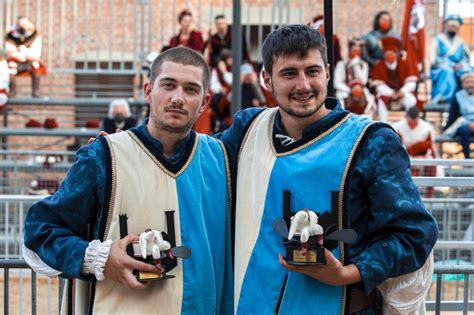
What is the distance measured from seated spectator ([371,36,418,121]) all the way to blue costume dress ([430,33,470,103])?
0.31m

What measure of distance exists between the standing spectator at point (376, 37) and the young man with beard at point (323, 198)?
32.1 ft

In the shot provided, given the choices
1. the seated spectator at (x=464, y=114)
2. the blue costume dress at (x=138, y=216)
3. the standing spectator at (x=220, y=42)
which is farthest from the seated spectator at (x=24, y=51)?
the blue costume dress at (x=138, y=216)

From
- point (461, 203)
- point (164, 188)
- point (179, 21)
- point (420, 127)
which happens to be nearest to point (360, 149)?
point (164, 188)

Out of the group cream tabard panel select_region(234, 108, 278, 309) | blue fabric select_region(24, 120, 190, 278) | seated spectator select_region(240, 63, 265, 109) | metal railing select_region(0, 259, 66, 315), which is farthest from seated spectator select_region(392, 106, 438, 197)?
blue fabric select_region(24, 120, 190, 278)

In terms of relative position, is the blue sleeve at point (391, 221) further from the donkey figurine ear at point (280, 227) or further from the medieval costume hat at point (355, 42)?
the medieval costume hat at point (355, 42)

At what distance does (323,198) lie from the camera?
3.40 metres

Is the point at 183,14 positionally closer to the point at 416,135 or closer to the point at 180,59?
the point at 416,135

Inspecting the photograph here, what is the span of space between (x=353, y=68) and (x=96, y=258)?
9847 millimetres

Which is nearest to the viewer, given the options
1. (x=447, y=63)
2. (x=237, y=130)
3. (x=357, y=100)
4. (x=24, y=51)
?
(x=237, y=130)

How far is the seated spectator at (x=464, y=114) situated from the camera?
40.5 feet

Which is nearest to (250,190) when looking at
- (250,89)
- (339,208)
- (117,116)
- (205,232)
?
(205,232)

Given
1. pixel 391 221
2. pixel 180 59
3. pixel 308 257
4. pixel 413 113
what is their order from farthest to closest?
pixel 413 113
pixel 180 59
pixel 391 221
pixel 308 257

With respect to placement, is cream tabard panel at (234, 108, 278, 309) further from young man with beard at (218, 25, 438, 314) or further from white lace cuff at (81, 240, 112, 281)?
white lace cuff at (81, 240, 112, 281)

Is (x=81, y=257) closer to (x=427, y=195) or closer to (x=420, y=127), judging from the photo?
(x=427, y=195)
